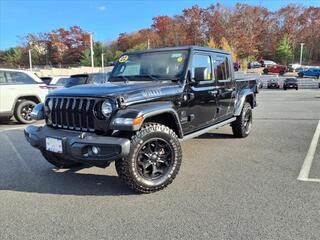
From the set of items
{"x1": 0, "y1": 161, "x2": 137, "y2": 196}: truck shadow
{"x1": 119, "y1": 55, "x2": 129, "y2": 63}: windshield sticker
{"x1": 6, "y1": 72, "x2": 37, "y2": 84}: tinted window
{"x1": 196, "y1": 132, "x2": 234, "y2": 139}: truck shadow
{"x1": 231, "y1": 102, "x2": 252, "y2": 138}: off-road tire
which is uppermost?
{"x1": 119, "y1": 55, "x2": 129, "y2": 63}: windshield sticker

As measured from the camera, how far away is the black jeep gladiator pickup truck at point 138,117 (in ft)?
13.6

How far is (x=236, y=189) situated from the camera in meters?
4.52

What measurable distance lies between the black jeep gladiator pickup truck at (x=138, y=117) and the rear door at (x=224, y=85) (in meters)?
0.33

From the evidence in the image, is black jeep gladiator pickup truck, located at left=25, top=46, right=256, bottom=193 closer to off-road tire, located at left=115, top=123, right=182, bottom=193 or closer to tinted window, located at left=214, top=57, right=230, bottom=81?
off-road tire, located at left=115, top=123, right=182, bottom=193

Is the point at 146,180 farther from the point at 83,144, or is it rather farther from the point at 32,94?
the point at 32,94

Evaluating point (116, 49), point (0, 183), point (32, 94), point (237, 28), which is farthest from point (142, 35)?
point (0, 183)

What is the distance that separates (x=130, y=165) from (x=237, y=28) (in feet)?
255

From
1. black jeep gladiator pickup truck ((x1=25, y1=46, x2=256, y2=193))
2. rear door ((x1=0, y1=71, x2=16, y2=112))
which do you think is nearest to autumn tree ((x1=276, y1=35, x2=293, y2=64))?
rear door ((x1=0, y1=71, x2=16, y2=112))

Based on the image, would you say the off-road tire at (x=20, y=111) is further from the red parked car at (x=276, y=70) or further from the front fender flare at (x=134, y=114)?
the red parked car at (x=276, y=70)

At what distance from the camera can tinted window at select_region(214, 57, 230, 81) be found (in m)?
6.32

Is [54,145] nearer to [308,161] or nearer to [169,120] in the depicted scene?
[169,120]

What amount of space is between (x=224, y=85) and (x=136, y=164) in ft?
9.49

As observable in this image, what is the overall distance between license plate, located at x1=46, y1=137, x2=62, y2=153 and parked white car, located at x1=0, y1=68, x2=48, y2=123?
5.91 metres

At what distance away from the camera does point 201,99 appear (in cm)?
560
